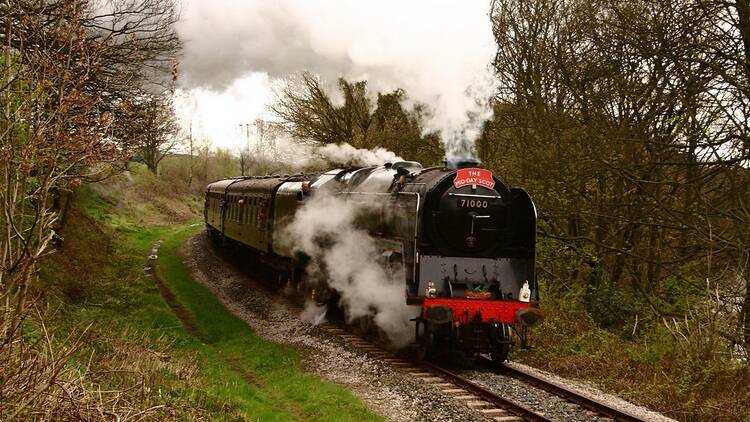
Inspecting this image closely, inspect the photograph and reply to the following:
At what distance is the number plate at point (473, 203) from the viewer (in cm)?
934

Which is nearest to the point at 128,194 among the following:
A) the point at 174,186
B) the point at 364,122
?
the point at 174,186

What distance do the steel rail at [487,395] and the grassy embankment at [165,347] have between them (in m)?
1.53

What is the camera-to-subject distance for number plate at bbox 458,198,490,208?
30.6 feet

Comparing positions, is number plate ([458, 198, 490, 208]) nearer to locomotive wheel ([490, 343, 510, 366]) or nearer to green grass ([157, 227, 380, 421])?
locomotive wheel ([490, 343, 510, 366])

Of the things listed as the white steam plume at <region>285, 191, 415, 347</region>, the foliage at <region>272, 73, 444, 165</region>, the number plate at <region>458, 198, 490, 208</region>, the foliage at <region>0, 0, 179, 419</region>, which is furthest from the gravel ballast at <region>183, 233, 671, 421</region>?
the foliage at <region>272, 73, 444, 165</region>

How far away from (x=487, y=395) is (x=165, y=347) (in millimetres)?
4931

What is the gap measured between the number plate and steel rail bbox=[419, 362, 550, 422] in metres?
2.37

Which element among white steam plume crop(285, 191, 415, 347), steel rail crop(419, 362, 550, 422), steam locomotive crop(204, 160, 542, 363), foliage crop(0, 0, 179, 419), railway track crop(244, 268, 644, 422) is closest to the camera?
foliage crop(0, 0, 179, 419)

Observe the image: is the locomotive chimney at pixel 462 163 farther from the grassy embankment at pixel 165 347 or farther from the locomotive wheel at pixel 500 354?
the grassy embankment at pixel 165 347

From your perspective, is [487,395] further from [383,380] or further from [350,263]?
[350,263]

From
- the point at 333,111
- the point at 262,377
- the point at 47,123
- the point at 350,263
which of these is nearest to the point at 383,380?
the point at 262,377

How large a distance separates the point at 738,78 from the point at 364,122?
21.0 m

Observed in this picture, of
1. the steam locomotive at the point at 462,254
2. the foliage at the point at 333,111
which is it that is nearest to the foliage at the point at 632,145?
the steam locomotive at the point at 462,254

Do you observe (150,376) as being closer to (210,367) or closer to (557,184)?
(210,367)
